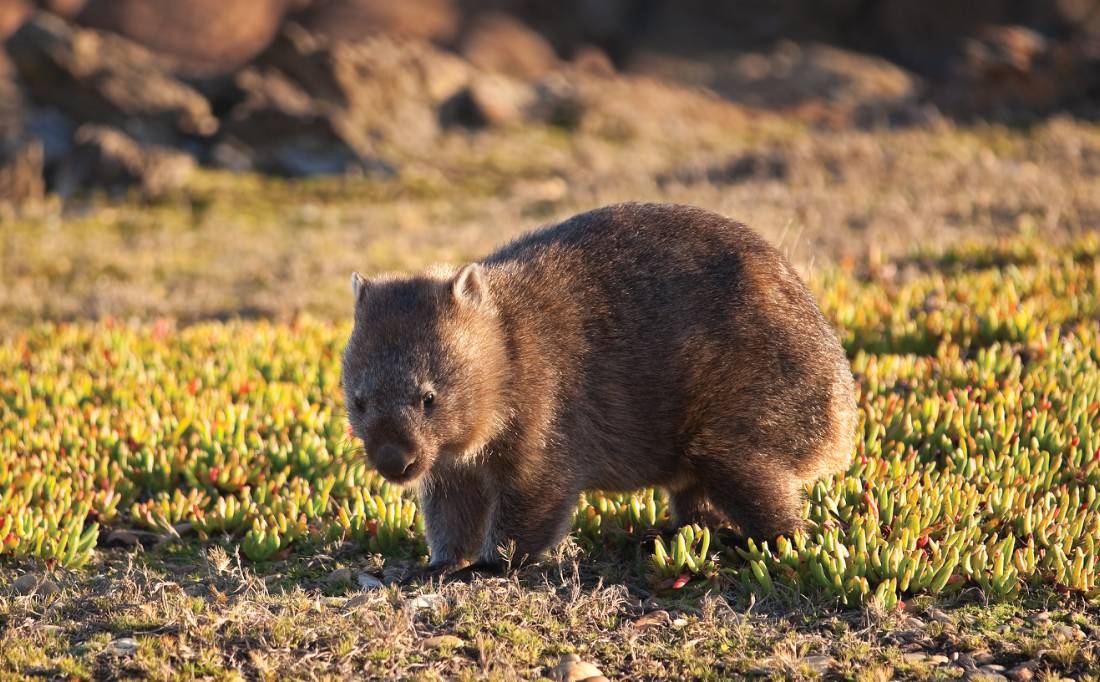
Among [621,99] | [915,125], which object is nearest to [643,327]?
[915,125]

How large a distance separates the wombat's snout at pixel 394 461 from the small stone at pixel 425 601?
1.72 ft

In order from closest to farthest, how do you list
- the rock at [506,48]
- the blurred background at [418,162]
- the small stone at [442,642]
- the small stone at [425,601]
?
the small stone at [442,642]
the small stone at [425,601]
the blurred background at [418,162]
the rock at [506,48]

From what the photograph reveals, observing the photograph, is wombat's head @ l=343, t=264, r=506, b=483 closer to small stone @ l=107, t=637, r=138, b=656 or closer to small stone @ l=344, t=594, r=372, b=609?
small stone @ l=344, t=594, r=372, b=609

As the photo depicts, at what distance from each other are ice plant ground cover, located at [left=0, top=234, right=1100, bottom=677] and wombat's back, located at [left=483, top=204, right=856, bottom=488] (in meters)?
0.41

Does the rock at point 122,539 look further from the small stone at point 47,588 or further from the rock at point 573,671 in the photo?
the rock at point 573,671

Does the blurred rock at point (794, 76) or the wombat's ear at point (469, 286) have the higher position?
the wombat's ear at point (469, 286)

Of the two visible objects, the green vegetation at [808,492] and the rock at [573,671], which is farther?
the green vegetation at [808,492]

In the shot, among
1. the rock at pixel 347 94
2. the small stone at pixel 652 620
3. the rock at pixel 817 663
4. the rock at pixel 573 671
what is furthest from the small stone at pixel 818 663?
the rock at pixel 347 94

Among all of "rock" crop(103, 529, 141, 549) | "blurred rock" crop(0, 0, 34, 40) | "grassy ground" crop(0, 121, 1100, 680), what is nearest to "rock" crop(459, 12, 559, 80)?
"blurred rock" crop(0, 0, 34, 40)

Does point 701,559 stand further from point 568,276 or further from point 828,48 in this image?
point 828,48

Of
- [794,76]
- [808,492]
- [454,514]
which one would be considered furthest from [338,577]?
[794,76]

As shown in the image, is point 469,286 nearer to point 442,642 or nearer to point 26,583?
point 442,642

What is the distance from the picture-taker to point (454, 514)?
557cm

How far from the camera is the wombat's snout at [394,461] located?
4.91 meters
